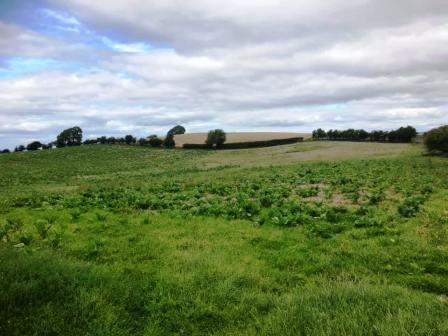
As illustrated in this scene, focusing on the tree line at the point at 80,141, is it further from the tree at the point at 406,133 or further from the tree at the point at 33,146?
the tree at the point at 406,133

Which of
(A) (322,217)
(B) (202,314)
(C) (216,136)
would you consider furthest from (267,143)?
(B) (202,314)

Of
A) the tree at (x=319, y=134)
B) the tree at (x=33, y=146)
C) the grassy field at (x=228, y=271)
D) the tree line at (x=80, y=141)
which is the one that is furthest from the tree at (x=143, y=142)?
the grassy field at (x=228, y=271)

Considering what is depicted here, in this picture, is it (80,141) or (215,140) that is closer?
(215,140)

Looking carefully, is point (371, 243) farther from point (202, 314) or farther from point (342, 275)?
point (202, 314)

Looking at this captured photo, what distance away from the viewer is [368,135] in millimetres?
90000

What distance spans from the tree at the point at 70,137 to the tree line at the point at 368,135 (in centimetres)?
7587

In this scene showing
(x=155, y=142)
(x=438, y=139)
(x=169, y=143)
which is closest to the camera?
(x=438, y=139)

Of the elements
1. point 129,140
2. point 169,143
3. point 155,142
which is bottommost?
point 169,143

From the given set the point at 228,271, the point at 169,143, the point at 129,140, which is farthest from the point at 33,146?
the point at 228,271

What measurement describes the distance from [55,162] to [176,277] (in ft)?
222

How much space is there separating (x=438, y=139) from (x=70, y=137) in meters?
103

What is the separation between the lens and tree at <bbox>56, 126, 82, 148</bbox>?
357 ft

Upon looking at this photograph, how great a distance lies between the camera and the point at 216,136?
96375 mm

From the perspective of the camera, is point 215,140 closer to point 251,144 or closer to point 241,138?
point 251,144
